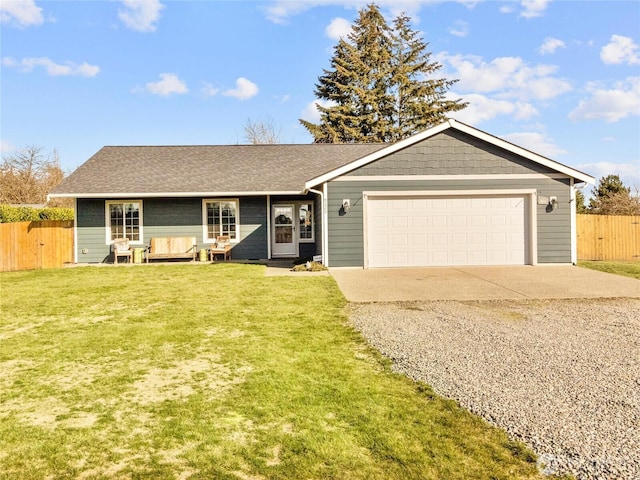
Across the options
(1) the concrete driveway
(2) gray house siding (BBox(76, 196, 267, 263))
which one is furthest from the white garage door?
(2) gray house siding (BBox(76, 196, 267, 263))

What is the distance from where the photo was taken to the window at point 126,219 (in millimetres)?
14383

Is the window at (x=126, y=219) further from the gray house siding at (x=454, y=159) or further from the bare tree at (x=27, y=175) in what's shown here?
the bare tree at (x=27, y=175)

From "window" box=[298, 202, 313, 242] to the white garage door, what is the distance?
3.83 metres

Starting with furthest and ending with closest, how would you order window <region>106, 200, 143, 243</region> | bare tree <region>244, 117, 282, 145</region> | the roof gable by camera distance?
1. bare tree <region>244, 117, 282, 145</region>
2. window <region>106, 200, 143, 243</region>
3. the roof gable

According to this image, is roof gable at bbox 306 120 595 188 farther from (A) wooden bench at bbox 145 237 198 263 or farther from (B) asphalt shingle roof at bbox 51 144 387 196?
(A) wooden bench at bbox 145 237 198 263

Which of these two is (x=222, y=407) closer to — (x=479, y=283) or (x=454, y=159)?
(x=479, y=283)

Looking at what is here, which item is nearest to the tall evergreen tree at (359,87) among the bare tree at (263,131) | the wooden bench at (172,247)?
the bare tree at (263,131)

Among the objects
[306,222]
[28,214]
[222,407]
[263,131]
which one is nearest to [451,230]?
[306,222]

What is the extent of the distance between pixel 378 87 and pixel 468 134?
21913mm

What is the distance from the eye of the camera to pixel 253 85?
30.9 meters

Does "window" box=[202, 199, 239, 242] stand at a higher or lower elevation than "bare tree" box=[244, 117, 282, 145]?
lower

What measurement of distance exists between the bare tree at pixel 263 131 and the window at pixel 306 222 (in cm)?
2159

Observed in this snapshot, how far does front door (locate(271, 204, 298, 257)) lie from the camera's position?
1498 cm

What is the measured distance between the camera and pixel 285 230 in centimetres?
1504
